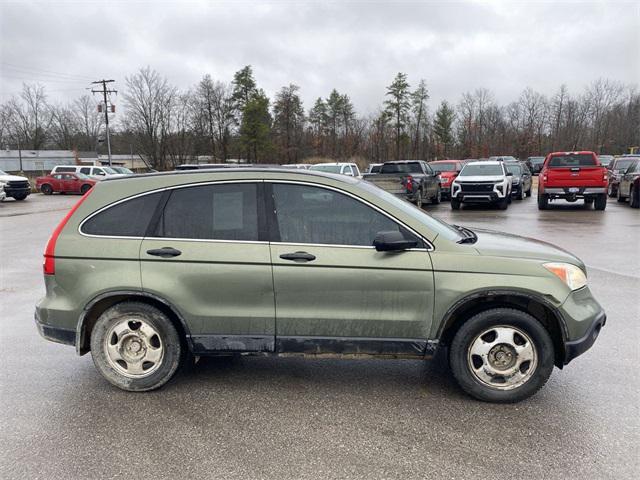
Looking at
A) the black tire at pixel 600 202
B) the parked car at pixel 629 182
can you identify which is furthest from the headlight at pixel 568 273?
the parked car at pixel 629 182

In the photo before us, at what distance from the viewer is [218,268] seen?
3.66 meters

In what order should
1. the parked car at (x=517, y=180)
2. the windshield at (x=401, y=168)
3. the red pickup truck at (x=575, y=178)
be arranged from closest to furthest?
1. the red pickup truck at (x=575, y=178)
2. the windshield at (x=401, y=168)
3. the parked car at (x=517, y=180)

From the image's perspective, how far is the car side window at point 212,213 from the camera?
147 inches

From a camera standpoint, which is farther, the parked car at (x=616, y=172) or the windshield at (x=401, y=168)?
the parked car at (x=616, y=172)

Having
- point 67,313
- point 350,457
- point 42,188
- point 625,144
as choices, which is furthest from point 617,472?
point 625,144

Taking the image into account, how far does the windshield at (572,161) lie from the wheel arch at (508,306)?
15.6 meters

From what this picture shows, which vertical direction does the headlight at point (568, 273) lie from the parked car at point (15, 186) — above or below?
below

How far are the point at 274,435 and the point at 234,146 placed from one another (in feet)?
218

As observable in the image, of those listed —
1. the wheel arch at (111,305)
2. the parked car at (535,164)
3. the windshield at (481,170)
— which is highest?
the parked car at (535,164)

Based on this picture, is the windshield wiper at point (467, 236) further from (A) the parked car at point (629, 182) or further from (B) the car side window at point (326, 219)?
(A) the parked car at point (629, 182)

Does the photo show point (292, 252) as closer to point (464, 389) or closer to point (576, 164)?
point (464, 389)

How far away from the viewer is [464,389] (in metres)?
3.64

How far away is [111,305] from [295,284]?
1552mm

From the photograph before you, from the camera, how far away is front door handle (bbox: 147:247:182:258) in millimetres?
3701
